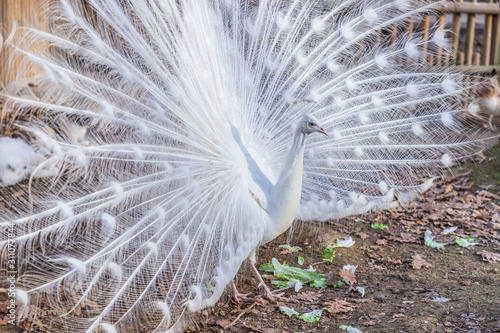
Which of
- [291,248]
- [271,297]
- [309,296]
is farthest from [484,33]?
[271,297]

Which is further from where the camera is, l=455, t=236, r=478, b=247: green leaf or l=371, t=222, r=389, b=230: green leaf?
l=371, t=222, r=389, b=230: green leaf

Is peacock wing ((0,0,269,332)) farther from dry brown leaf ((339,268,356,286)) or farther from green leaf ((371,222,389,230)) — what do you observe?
green leaf ((371,222,389,230))

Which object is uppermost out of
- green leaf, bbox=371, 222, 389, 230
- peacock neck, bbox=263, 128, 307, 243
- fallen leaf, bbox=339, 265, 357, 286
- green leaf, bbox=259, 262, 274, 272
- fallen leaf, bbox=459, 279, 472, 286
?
peacock neck, bbox=263, 128, 307, 243

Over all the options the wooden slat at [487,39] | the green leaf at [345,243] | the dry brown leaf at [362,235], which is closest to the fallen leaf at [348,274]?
the green leaf at [345,243]

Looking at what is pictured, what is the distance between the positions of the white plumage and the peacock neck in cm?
1

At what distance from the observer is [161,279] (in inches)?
139

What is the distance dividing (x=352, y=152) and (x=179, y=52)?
1874mm

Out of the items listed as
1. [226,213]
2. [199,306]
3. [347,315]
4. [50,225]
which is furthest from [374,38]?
[50,225]

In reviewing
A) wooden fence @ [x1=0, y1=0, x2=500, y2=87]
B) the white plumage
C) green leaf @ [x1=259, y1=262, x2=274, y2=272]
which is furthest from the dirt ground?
wooden fence @ [x1=0, y1=0, x2=500, y2=87]

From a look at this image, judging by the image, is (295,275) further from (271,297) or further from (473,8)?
(473,8)

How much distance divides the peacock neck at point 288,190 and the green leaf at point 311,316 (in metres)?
0.68

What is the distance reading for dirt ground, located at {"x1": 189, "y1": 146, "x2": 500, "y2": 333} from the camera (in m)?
3.73

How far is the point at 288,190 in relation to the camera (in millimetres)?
3980

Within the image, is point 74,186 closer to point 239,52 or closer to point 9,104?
point 9,104
